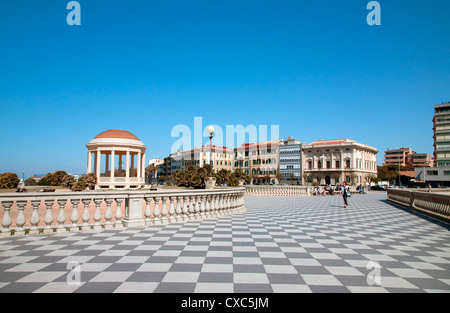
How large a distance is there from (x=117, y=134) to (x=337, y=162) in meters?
62.9

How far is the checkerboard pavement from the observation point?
164 inches

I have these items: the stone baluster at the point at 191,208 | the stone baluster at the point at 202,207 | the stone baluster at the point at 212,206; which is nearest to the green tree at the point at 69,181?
the stone baluster at the point at 212,206

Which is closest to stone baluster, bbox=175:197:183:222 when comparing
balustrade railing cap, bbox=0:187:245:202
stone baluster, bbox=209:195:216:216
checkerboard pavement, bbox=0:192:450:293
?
balustrade railing cap, bbox=0:187:245:202

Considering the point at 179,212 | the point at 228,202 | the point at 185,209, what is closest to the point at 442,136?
the point at 228,202

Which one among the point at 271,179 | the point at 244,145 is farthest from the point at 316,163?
the point at 244,145

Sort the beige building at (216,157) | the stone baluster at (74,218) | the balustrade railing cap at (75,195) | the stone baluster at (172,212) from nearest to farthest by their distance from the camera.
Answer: the balustrade railing cap at (75,195) < the stone baluster at (74,218) < the stone baluster at (172,212) < the beige building at (216,157)

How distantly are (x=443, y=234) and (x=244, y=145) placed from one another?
306 ft

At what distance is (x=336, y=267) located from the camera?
202 inches

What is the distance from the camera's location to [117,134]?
4481 cm

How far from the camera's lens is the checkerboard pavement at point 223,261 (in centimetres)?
416

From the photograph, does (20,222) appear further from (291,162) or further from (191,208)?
(291,162)

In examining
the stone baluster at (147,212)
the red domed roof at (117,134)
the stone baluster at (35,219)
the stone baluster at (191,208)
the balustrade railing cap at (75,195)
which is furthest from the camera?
the red domed roof at (117,134)

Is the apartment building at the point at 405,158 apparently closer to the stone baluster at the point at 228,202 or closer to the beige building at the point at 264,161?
the beige building at the point at 264,161

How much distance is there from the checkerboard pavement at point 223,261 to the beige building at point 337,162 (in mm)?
76413
